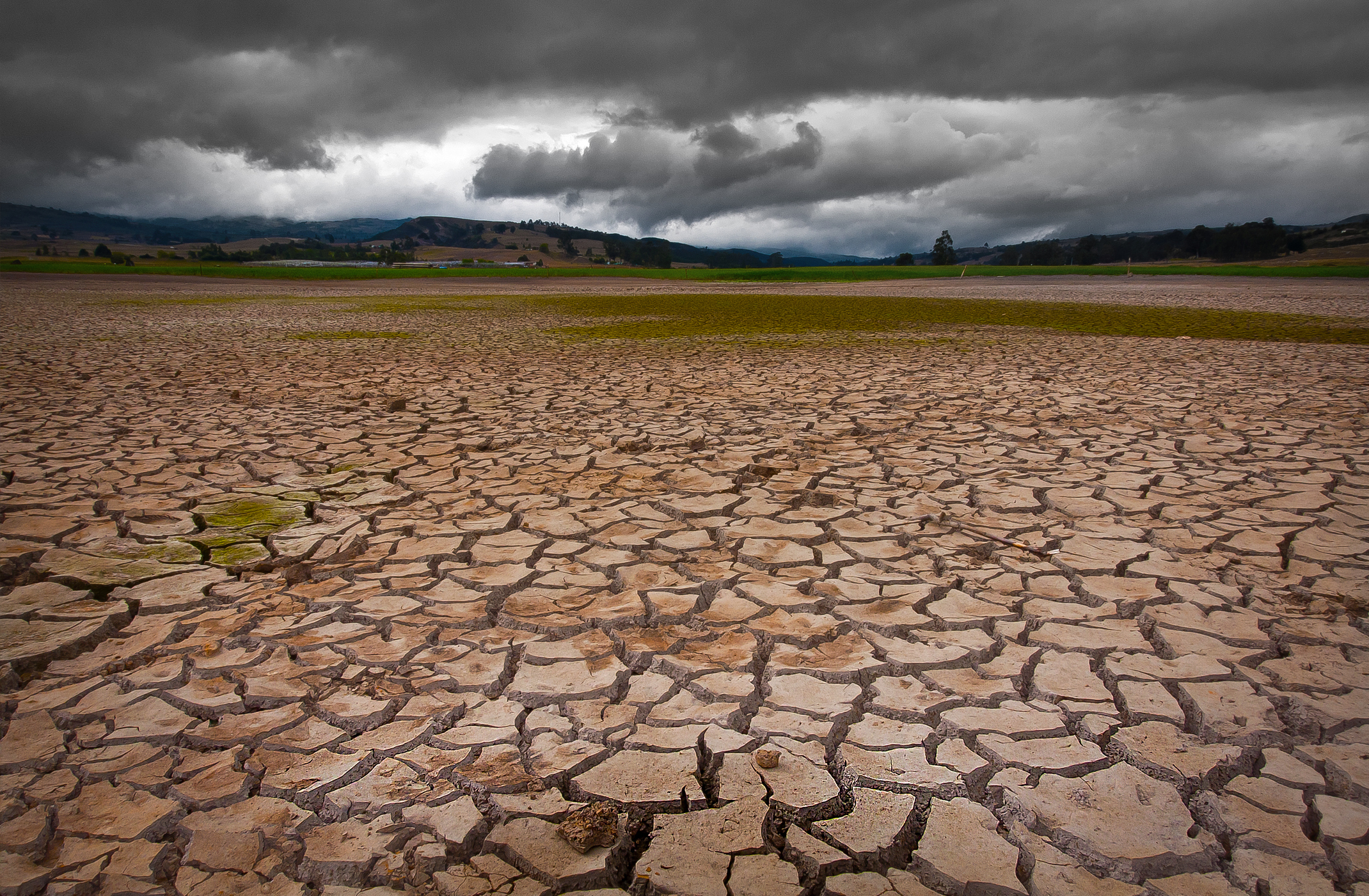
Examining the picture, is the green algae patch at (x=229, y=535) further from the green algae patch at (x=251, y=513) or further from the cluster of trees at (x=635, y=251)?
the cluster of trees at (x=635, y=251)

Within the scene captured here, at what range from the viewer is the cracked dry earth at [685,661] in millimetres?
1527

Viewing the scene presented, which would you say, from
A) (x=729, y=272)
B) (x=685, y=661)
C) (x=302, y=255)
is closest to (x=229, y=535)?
(x=685, y=661)

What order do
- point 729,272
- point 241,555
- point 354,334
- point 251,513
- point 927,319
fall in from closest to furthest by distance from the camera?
1. point 241,555
2. point 251,513
3. point 354,334
4. point 927,319
5. point 729,272

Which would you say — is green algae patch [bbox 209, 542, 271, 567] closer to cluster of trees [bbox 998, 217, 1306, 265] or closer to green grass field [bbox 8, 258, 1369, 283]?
green grass field [bbox 8, 258, 1369, 283]

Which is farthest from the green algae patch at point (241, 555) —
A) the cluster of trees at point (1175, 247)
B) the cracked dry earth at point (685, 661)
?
the cluster of trees at point (1175, 247)

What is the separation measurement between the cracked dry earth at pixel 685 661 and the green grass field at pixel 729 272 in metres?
43.1

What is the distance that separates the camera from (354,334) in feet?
41.5

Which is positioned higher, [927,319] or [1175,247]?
[1175,247]

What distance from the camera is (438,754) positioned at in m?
1.81

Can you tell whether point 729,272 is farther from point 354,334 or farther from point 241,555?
point 241,555

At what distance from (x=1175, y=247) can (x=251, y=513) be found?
104670 millimetres

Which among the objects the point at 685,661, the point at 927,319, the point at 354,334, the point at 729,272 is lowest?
the point at 685,661

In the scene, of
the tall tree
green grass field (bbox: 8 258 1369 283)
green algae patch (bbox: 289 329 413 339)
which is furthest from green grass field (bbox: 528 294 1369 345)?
the tall tree

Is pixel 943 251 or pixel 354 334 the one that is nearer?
pixel 354 334
